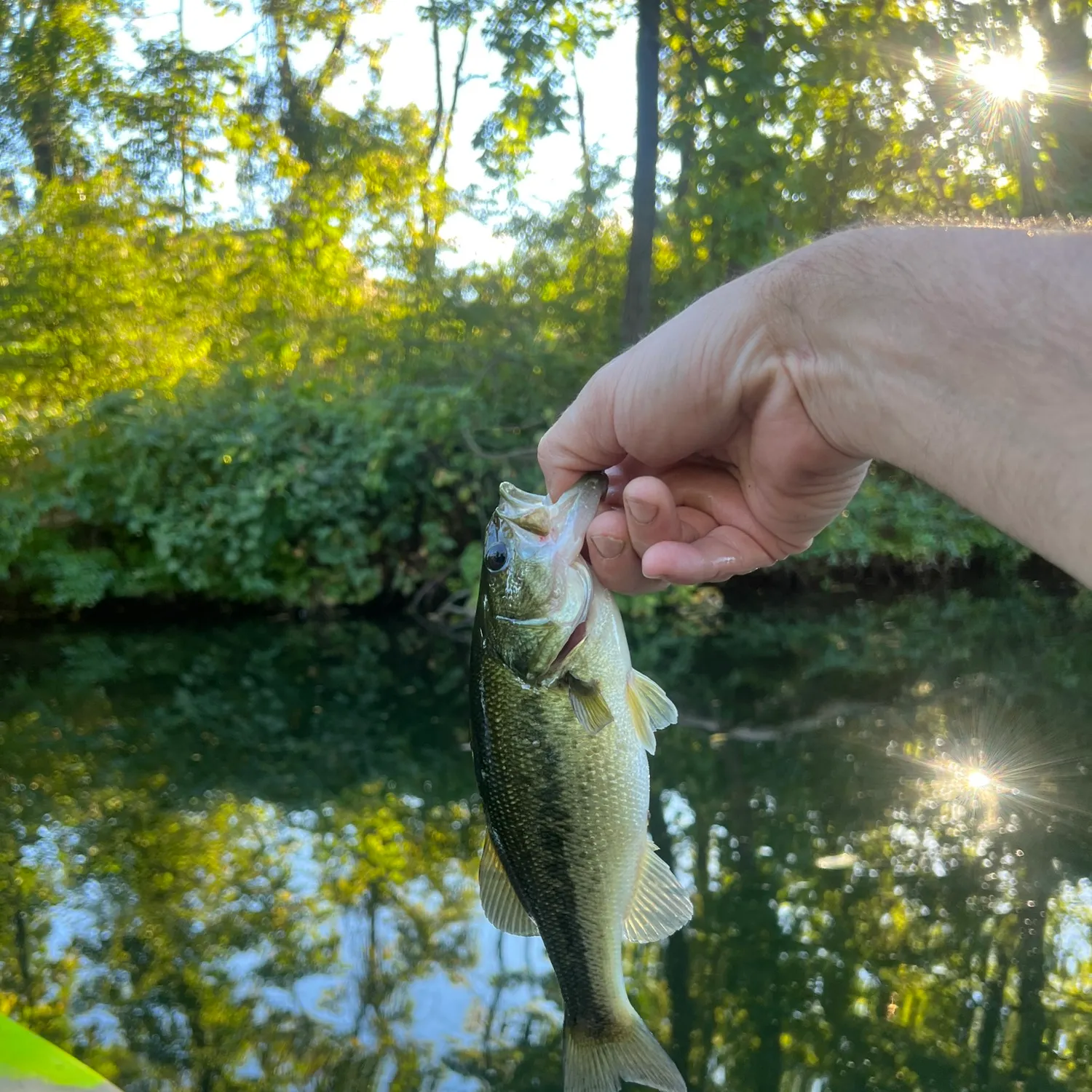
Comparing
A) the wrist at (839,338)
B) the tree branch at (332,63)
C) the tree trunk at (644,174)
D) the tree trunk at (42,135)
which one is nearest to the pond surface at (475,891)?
the wrist at (839,338)

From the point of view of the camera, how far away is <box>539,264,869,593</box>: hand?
1729 millimetres

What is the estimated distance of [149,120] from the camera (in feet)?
49.7

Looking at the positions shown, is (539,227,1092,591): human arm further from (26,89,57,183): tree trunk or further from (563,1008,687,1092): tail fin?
(26,89,57,183): tree trunk

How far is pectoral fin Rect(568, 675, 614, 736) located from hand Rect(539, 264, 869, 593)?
279mm

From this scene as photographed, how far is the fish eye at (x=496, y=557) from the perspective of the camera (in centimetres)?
186

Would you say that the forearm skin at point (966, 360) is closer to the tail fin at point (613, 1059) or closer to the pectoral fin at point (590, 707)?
the pectoral fin at point (590, 707)

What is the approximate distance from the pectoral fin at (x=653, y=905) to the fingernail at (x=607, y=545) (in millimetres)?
631

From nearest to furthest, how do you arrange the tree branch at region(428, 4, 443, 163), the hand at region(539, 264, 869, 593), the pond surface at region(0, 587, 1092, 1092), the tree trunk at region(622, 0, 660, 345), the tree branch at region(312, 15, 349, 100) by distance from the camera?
the hand at region(539, 264, 869, 593) < the pond surface at region(0, 587, 1092, 1092) < the tree trunk at region(622, 0, 660, 345) < the tree branch at region(312, 15, 349, 100) < the tree branch at region(428, 4, 443, 163)

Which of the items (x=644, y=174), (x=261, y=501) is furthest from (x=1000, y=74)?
(x=261, y=501)

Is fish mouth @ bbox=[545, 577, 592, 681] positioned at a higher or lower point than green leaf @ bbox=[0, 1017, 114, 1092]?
higher

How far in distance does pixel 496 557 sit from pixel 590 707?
383 millimetres

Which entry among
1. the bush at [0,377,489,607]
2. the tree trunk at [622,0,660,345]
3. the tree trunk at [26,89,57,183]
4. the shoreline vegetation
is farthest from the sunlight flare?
the tree trunk at [26,89,57,183]

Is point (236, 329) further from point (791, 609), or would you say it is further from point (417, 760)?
point (417, 760)

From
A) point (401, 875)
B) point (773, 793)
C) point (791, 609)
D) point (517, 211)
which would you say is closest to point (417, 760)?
point (401, 875)
